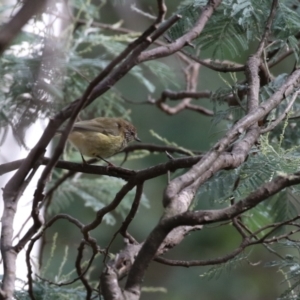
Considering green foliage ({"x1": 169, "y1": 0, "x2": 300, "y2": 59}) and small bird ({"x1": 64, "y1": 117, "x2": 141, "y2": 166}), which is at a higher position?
green foliage ({"x1": 169, "y1": 0, "x2": 300, "y2": 59})

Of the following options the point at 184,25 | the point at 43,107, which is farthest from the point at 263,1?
the point at 43,107

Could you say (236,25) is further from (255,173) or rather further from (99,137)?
(99,137)

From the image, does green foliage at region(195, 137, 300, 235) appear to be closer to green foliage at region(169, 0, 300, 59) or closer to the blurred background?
green foliage at region(169, 0, 300, 59)

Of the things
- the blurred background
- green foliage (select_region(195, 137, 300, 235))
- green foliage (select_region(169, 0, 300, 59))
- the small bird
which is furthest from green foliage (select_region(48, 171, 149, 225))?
green foliage (select_region(195, 137, 300, 235))

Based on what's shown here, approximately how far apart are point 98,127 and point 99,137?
0.39ft

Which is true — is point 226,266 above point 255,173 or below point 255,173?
below

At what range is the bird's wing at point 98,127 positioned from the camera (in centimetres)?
418

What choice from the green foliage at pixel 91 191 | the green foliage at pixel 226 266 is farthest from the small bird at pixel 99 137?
the green foliage at pixel 226 266

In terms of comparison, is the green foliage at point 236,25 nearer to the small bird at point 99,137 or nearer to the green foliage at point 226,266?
the green foliage at point 226,266

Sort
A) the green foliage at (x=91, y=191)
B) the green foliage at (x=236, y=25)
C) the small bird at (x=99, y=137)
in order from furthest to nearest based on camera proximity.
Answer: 1. the green foliage at (x=91, y=191)
2. the small bird at (x=99, y=137)
3. the green foliage at (x=236, y=25)

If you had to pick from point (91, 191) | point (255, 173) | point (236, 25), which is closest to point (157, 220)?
point (91, 191)

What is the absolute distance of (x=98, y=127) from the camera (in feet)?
14.1

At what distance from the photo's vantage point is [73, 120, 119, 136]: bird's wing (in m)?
4.18

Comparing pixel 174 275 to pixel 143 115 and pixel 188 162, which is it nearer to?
pixel 143 115
